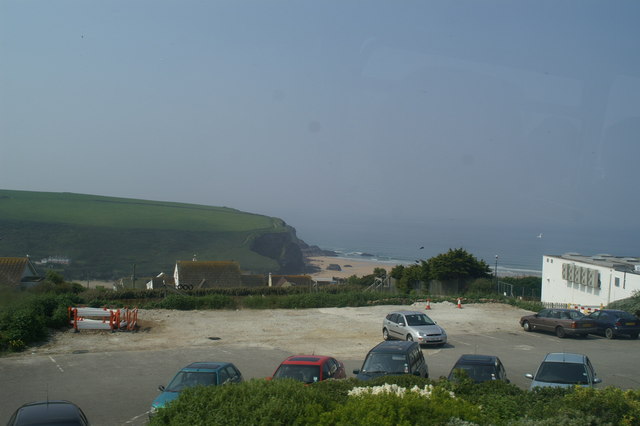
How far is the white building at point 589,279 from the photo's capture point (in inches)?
1502

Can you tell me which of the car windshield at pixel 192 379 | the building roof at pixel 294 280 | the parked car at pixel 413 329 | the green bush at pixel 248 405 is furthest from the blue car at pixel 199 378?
the building roof at pixel 294 280

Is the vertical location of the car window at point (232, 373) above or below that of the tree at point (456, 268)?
below

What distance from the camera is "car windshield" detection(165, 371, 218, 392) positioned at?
1316cm

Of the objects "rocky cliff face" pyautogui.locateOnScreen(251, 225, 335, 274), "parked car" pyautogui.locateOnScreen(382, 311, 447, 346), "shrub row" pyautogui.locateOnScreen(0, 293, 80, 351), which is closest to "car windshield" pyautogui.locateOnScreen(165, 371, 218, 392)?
"parked car" pyautogui.locateOnScreen(382, 311, 447, 346)

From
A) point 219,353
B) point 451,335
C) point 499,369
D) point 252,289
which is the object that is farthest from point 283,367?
point 252,289

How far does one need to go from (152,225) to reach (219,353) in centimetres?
14325

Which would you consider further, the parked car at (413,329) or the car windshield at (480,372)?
the parked car at (413,329)

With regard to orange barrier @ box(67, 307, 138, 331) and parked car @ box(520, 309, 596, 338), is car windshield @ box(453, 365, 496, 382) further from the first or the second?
orange barrier @ box(67, 307, 138, 331)

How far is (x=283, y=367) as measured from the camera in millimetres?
13773

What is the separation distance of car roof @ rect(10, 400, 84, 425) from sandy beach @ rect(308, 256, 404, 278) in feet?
313

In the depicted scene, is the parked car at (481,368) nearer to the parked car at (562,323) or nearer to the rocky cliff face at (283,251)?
the parked car at (562,323)

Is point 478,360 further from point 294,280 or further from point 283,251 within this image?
point 283,251

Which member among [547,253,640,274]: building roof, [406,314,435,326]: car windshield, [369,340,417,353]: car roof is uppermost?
[547,253,640,274]: building roof

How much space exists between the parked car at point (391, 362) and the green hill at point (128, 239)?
336 feet
